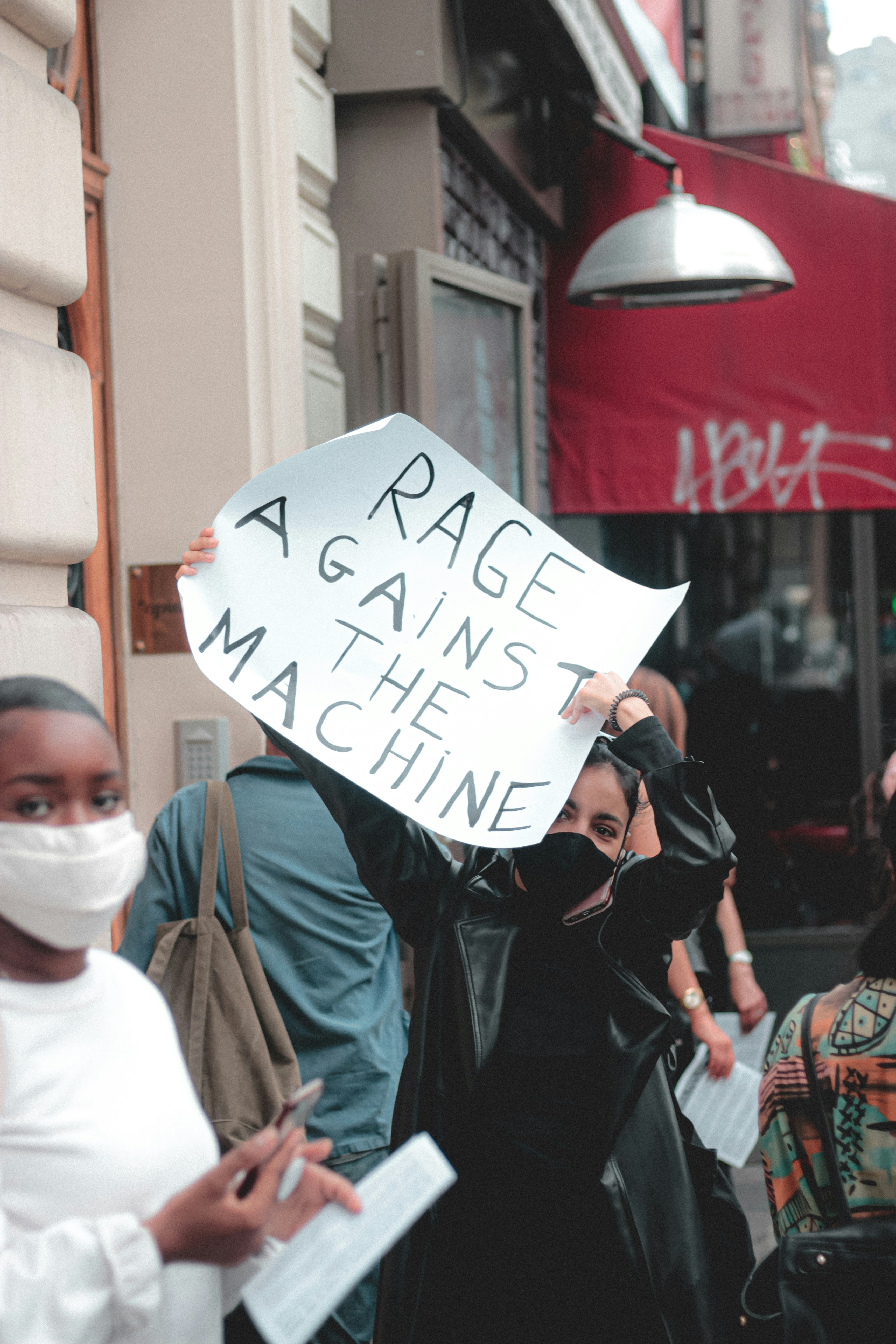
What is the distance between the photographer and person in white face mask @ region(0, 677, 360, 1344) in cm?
126

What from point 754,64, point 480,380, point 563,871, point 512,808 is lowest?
point 563,871

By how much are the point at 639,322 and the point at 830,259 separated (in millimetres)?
890

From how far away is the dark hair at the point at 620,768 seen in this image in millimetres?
2408

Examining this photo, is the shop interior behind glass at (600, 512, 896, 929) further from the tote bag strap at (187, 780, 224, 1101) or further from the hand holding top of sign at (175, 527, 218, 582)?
the hand holding top of sign at (175, 527, 218, 582)

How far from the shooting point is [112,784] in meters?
1.39

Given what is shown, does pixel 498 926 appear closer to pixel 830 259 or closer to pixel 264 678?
pixel 264 678

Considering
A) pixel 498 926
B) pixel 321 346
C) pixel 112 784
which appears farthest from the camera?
pixel 321 346

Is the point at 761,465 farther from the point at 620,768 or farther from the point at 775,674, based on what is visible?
the point at 620,768

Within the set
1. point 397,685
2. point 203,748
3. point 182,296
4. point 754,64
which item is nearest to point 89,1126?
point 397,685

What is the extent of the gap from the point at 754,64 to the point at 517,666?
20.9ft

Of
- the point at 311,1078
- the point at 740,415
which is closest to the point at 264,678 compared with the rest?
the point at 311,1078

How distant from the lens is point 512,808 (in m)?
2.25

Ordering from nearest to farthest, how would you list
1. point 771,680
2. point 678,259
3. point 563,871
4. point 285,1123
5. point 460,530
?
point 285,1123 < point 563,871 < point 460,530 < point 678,259 < point 771,680

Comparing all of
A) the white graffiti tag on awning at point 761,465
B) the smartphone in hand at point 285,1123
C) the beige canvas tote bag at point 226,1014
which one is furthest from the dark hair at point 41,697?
the white graffiti tag on awning at point 761,465
